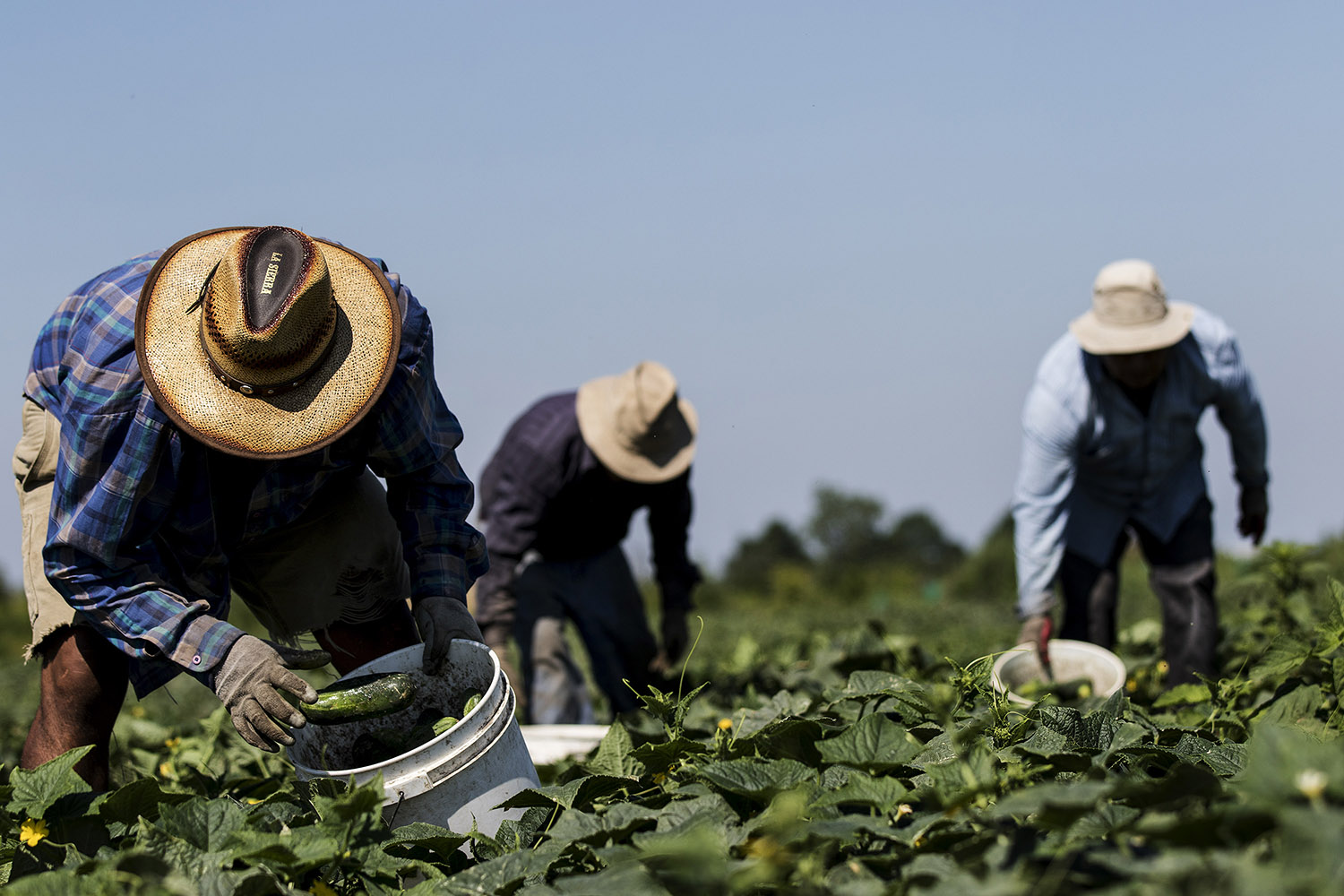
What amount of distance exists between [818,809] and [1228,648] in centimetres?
363

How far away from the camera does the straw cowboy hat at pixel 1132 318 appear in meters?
4.85

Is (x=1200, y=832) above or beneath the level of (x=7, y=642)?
above

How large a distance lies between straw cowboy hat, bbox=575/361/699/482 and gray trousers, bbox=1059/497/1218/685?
1745 millimetres

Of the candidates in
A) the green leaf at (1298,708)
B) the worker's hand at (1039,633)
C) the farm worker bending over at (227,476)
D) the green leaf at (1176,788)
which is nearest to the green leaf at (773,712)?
the farm worker bending over at (227,476)

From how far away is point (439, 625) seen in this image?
3.11 metres

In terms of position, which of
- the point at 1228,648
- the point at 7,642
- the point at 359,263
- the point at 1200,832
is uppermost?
the point at 359,263

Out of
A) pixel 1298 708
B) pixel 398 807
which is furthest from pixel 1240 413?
pixel 398 807

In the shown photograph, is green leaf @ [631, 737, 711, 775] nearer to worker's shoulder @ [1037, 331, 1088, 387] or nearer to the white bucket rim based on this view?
the white bucket rim

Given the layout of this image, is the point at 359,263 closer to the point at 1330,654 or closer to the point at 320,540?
the point at 320,540

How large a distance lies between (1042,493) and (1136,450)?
0.43 meters

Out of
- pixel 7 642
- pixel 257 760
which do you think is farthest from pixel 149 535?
pixel 7 642

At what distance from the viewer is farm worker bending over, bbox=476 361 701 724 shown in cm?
533

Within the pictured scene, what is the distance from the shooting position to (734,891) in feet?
5.82

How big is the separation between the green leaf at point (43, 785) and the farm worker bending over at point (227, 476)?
303 millimetres
